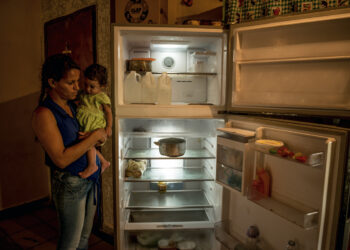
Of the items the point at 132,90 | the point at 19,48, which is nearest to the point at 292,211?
the point at 132,90

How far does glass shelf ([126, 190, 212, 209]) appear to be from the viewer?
2058 millimetres

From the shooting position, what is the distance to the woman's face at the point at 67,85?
142cm

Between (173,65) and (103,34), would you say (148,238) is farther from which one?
(103,34)

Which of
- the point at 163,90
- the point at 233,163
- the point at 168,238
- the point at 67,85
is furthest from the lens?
the point at 168,238

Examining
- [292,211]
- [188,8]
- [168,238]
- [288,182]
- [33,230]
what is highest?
[188,8]

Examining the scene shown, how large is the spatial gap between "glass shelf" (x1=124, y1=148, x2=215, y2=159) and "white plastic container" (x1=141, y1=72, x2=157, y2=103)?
0.45 m

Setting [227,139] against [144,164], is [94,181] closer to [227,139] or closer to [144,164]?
[144,164]

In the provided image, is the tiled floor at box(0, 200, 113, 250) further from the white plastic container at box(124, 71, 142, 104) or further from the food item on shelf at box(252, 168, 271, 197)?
the food item on shelf at box(252, 168, 271, 197)

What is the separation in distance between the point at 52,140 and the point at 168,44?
3.63 feet

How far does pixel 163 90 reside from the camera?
6.10 feet

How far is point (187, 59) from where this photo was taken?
85.7 inches

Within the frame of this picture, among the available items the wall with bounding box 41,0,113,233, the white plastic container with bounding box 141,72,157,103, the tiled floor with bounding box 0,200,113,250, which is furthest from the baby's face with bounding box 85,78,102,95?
the tiled floor with bounding box 0,200,113,250

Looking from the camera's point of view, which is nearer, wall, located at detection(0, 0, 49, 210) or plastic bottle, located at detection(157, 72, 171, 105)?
plastic bottle, located at detection(157, 72, 171, 105)

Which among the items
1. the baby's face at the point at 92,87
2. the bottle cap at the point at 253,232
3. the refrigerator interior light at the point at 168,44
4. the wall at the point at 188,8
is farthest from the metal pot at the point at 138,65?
the bottle cap at the point at 253,232
